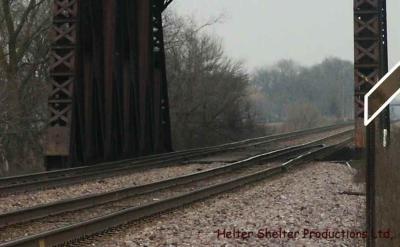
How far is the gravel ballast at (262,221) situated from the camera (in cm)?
855

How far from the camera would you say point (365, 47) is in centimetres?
2108

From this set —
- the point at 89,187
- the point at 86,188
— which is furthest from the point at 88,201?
the point at 89,187

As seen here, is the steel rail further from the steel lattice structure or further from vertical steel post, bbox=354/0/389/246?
vertical steel post, bbox=354/0/389/246

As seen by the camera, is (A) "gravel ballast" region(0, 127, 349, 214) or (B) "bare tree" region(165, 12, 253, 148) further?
(B) "bare tree" region(165, 12, 253, 148)

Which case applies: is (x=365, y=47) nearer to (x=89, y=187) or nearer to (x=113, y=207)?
(x=89, y=187)

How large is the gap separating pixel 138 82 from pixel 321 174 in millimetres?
8952

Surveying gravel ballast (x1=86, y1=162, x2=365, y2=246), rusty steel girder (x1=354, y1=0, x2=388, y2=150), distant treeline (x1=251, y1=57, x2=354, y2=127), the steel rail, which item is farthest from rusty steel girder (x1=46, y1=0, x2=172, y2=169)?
distant treeline (x1=251, y1=57, x2=354, y2=127)

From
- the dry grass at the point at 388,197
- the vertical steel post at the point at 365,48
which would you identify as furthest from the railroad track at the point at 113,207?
the vertical steel post at the point at 365,48

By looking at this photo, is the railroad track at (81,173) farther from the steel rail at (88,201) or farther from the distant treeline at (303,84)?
the distant treeline at (303,84)

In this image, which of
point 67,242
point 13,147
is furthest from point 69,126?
point 67,242

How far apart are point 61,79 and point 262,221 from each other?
424 inches

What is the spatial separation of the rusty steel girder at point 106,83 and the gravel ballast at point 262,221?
681cm

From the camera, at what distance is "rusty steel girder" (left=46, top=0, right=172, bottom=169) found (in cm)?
1862

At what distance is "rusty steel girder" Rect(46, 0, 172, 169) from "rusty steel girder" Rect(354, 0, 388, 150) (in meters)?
7.75
